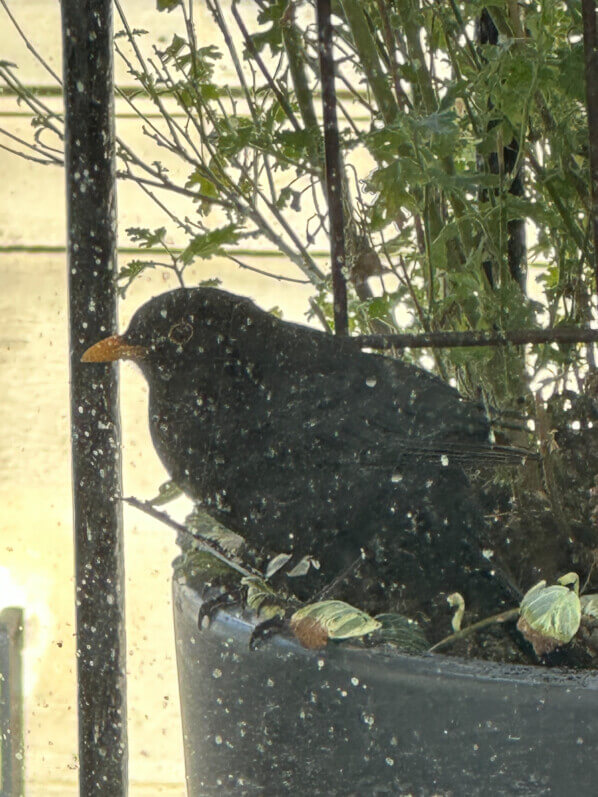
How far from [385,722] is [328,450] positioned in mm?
183

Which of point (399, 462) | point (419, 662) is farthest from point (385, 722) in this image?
point (399, 462)

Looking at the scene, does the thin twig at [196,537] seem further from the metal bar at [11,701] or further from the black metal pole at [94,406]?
the metal bar at [11,701]

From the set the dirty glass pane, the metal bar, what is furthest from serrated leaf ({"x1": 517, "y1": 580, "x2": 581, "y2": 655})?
the metal bar

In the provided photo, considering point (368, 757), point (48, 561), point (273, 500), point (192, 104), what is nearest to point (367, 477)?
point (273, 500)

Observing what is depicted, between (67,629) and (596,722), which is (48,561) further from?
(596,722)

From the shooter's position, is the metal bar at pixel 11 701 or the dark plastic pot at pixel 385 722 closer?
the dark plastic pot at pixel 385 722

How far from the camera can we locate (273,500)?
23.6 inches

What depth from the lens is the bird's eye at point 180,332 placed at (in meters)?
0.65

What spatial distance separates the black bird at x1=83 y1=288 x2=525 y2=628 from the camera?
1.90 feet

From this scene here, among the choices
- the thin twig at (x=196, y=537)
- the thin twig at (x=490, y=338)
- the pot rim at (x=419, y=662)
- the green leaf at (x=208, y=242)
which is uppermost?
the green leaf at (x=208, y=242)

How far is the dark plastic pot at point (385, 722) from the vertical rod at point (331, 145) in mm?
215

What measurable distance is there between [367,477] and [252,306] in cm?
14

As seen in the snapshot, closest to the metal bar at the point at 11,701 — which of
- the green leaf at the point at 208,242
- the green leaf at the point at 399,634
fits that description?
the green leaf at the point at 208,242

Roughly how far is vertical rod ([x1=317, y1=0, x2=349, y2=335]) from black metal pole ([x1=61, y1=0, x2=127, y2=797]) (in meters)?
0.13
